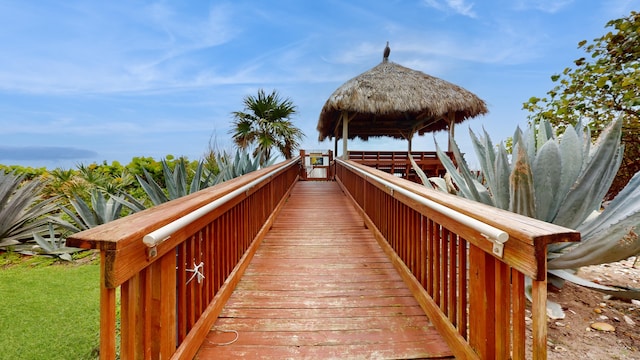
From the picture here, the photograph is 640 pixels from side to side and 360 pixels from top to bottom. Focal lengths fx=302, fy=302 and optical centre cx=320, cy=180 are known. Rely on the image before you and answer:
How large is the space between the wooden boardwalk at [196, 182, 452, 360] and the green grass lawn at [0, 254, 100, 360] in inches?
37.5

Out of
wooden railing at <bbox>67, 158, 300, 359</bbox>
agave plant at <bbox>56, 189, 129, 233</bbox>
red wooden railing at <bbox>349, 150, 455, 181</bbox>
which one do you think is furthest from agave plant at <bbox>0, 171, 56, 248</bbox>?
red wooden railing at <bbox>349, 150, 455, 181</bbox>

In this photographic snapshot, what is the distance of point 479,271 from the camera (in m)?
1.38

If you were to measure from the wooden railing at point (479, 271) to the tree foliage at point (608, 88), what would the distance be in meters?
3.35

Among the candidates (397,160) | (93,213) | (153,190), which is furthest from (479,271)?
(397,160)

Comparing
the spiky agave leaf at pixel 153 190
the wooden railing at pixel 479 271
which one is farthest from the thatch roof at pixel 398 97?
the wooden railing at pixel 479 271

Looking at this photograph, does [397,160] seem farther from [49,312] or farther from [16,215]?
[49,312]

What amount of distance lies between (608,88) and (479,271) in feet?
16.0

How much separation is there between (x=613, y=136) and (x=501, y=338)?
4.95 ft

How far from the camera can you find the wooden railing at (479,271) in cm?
102

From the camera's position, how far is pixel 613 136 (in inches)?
72.5

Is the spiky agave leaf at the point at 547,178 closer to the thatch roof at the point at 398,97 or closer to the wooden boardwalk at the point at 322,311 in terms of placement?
the wooden boardwalk at the point at 322,311

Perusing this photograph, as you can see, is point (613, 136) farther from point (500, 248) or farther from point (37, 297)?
point (37, 297)

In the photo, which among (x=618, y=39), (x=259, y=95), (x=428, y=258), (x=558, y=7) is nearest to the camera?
(x=428, y=258)

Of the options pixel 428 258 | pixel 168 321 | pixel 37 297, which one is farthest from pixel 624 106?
pixel 37 297
